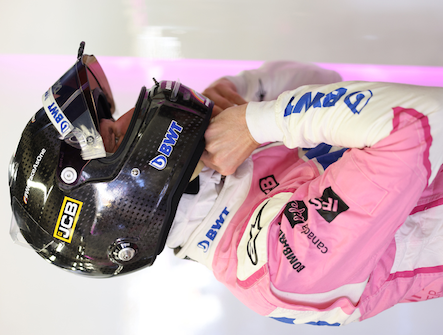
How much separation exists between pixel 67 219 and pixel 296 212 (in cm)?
40

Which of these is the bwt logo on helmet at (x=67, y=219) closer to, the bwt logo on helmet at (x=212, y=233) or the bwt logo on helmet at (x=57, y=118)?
the bwt logo on helmet at (x=57, y=118)

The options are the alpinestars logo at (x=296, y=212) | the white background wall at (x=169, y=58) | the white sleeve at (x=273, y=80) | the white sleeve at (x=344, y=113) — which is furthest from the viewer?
the white background wall at (x=169, y=58)

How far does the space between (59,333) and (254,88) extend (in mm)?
951

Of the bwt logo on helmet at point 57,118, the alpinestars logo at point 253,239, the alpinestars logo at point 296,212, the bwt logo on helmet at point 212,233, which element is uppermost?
the bwt logo on helmet at point 57,118

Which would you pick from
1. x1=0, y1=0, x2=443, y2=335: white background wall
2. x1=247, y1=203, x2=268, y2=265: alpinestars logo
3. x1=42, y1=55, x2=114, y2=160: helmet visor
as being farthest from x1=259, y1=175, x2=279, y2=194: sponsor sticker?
x1=0, y1=0, x2=443, y2=335: white background wall

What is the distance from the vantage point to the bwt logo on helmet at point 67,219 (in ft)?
1.91

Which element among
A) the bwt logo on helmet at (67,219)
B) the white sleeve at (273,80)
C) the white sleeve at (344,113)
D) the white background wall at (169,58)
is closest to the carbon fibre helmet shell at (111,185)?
the bwt logo on helmet at (67,219)

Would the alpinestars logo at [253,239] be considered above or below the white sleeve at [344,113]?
below

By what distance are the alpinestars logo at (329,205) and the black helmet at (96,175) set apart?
0.23m

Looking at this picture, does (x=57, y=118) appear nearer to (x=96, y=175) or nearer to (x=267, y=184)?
(x=96, y=175)

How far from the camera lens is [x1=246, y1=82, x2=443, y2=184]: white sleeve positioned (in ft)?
1.47

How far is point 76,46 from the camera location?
111 cm

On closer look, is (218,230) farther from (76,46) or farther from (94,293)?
(76,46)

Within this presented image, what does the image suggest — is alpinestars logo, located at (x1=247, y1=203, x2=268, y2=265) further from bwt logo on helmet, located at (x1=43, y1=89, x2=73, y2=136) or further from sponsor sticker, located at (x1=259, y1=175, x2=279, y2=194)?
bwt logo on helmet, located at (x1=43, y1=89, x2=73, y2=136)
